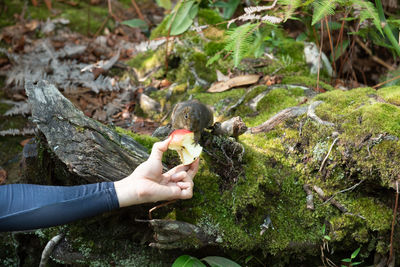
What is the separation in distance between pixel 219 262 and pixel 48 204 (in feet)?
4.27

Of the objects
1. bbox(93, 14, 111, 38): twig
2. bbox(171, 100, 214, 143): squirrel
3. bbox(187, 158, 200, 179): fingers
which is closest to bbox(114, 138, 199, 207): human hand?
bbox(187, 158, 200, 179): fingers

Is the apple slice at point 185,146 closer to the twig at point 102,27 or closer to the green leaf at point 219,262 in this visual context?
the green leaf at point 219,262

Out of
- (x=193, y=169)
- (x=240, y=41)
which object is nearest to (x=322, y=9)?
(x=240, y=41)

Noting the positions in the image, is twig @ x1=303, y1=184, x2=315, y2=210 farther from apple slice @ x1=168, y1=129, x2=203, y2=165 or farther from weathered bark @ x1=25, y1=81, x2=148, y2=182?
weathered bark @ x1=25, y1=81, x2=148, y2=182

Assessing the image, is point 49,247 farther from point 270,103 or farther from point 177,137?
point 270,103

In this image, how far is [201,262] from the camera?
8.45 feet

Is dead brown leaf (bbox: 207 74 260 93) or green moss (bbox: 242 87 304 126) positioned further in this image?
dead brown leaf (bbox: 207 74 260 93)

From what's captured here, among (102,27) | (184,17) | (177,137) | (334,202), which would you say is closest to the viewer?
(177,137)

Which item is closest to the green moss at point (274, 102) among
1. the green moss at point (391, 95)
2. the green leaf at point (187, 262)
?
the green moss at point (391, 95)

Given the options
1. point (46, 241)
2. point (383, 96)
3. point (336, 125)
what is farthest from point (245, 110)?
point (46, 241)

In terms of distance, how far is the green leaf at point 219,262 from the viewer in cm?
261

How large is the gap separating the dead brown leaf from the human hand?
196 cm

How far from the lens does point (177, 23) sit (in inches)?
173

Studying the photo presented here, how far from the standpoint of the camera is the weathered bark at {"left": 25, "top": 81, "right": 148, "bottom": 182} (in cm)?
250
